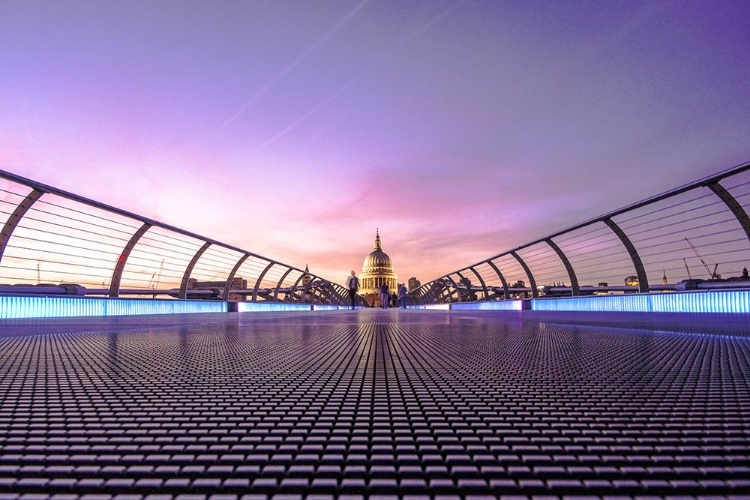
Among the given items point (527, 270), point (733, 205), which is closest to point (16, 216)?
point (733, 205)

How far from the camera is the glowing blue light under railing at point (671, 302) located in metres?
4.91

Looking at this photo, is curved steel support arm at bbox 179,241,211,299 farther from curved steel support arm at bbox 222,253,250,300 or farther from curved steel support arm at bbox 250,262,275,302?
curved steel support arm at bbox 250,262,275,302

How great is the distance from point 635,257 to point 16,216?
8.44 meters

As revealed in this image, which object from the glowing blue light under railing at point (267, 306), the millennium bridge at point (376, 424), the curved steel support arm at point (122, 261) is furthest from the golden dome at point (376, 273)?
the millennium bridge at point (376, 424)

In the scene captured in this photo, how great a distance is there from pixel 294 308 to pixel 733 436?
17.2 meters

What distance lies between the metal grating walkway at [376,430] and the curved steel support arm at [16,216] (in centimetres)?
453

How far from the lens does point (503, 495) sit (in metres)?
0.55

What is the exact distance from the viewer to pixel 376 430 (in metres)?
0.81

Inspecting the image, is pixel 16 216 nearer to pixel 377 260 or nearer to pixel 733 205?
pixel 733 205

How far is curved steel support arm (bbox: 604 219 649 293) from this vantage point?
6147 millimetres

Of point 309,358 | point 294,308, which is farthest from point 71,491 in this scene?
point 294,308

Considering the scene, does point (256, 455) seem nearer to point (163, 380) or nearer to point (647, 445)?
point (647, 445)

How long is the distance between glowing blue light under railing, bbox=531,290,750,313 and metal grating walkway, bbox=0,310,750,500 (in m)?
4.32

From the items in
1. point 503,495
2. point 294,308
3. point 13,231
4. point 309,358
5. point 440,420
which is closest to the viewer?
point 503,495
